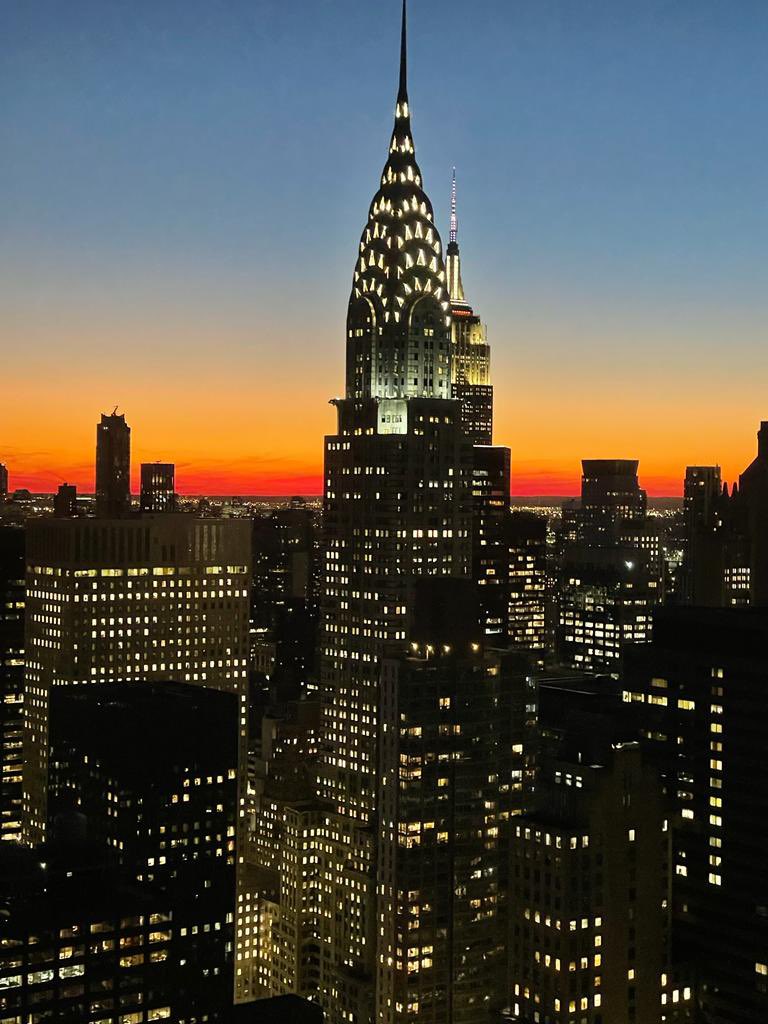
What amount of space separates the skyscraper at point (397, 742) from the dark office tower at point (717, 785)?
16.6m

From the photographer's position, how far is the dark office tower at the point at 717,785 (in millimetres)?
147000

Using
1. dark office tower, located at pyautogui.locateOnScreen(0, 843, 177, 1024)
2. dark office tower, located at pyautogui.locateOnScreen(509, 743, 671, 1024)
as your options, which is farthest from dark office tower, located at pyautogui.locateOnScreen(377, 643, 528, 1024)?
dark office tower, located at pyautogui.locateOnScreen(0, 843, 177, 1024)

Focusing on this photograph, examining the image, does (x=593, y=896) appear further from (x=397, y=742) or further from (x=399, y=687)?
(x=399, y=687)

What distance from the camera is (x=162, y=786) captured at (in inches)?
6078

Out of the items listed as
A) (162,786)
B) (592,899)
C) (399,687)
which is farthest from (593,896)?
(162,786)

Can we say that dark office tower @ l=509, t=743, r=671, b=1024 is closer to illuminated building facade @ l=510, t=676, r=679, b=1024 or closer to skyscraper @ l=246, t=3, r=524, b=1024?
illuminated building facade @ l=510, t=676, r=679, b=1024

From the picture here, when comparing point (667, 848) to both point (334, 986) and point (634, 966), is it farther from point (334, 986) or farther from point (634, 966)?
point (334, 986)

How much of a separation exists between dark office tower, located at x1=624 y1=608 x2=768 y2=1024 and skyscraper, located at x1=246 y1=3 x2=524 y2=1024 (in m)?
16.6

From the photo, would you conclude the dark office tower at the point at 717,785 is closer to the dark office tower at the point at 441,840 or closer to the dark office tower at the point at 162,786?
the dark office tower at the point at 441,840

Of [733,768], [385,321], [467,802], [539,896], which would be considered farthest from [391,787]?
[385,321]

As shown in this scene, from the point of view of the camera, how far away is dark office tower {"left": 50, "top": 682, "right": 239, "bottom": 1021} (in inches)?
6009

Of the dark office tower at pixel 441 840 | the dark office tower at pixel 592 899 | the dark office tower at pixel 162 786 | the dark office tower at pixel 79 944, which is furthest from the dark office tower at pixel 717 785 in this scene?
the dark office tower at pixel 79 944

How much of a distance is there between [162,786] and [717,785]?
174 ft

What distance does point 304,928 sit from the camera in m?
179
